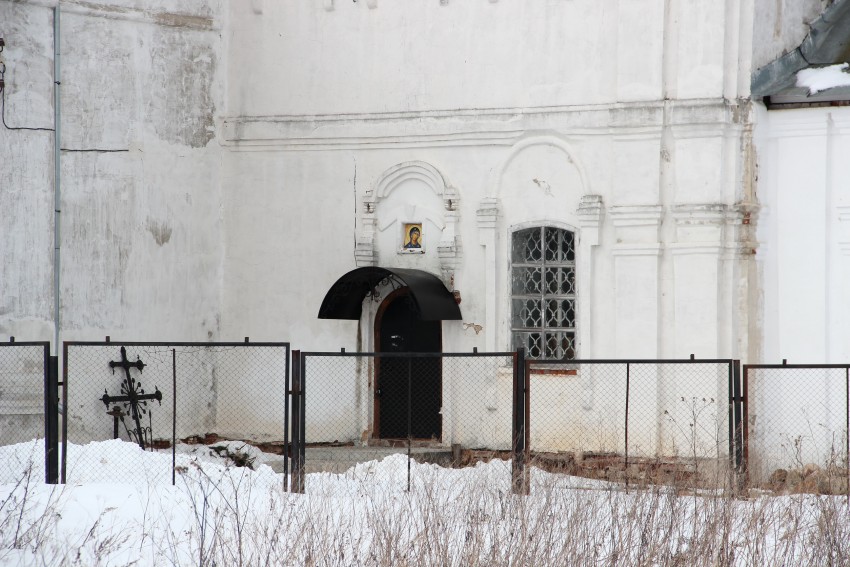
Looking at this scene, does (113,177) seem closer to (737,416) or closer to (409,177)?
(409,177)

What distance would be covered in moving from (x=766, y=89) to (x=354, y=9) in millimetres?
5261

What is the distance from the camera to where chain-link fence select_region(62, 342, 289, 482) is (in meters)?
15.8

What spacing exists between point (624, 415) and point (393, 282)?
11.1 ft

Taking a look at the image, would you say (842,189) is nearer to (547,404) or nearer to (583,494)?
(547,404)

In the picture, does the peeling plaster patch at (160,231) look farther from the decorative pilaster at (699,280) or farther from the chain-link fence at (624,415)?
the decorative pilaster at (699,280)

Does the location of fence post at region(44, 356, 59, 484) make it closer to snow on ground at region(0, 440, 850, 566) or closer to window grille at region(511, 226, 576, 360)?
snow on ground at region(0, 440, 850, 566)

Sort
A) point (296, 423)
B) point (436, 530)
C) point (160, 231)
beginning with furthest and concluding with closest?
point (160, 231) < point (296, 423) < point (436, 530)

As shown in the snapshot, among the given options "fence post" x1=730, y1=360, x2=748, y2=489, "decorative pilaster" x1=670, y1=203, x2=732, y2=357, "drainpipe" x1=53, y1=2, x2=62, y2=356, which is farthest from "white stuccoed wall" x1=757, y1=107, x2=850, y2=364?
"drainpipe" x1=53, y1=2, x2=62, y2=356

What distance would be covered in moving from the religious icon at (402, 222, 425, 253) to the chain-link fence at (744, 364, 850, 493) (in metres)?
4.35

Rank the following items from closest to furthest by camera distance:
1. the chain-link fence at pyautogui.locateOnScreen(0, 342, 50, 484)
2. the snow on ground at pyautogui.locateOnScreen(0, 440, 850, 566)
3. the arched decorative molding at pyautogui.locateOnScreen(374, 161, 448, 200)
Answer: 1. the snow on ground at pyautogui.locateOnScreen(0, 440, 850, 566)
2. the chain-link fence at pyautogui.locateOnScreen(0, 342, 50, 484)
3. the arched decorative molding at pyautogui.locateOnScreen(374, 161, 448, 200)

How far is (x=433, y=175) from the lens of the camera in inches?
649

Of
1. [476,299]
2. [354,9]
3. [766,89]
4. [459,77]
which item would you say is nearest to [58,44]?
[354,9]

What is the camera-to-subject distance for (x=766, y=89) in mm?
14812

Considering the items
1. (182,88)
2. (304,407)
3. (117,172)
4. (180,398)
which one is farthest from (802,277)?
(117,172)
